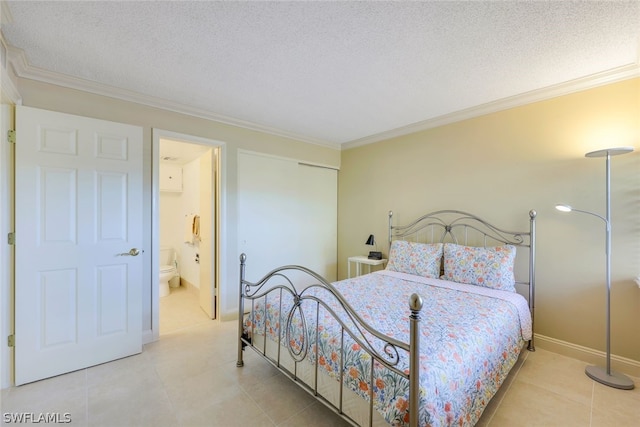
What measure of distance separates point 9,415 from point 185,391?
1.06m

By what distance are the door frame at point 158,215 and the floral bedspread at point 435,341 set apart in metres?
1.18

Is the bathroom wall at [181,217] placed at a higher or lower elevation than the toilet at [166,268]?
higher

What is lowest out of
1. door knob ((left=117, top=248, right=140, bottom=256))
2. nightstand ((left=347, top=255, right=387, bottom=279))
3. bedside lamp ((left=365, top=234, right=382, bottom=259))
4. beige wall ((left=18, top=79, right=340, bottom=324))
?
nightstand ((left=347, top=255, right=387, bottom=279))

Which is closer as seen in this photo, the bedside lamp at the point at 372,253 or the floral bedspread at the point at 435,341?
the floral bedspread at the point at 435,341

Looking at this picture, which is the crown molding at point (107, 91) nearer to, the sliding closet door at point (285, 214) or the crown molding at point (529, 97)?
the sliding closet door at point (285, 214)

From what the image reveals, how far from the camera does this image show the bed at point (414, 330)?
4.13ft

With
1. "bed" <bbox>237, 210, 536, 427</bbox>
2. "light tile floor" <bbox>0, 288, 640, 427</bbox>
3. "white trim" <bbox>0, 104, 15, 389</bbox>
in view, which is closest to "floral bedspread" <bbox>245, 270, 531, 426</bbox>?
"bed" <bbox>237, 210, 536, 427</bbox>

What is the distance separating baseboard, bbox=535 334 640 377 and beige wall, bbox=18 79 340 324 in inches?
135

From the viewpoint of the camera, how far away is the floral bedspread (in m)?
1.26

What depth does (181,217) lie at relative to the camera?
205 inches

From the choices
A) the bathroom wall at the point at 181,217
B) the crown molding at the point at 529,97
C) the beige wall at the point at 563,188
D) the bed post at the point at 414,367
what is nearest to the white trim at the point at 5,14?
the bed post at the point at 414,367

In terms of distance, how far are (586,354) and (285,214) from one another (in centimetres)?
359

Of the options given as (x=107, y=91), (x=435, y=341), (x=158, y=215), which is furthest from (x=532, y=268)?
(x=107, y=91)

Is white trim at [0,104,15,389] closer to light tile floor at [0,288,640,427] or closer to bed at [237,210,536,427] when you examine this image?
light tile floor at [0,288,640,427]
